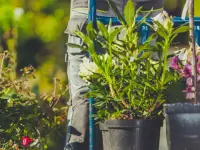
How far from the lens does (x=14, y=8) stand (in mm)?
8594

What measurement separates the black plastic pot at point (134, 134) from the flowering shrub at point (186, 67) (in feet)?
0.82

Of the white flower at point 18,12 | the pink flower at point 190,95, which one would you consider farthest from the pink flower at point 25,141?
the white flower at point 18,12

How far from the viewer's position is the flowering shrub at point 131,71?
4547 mm

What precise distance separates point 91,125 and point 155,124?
1.64 ft

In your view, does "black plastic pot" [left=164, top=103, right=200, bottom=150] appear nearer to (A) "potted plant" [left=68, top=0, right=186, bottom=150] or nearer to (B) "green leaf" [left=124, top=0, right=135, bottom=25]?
(A) "potted plant" [left=68, top=0, right=186, bottom=150]

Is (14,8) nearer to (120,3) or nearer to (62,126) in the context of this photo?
(62,126)

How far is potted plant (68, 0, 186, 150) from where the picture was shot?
4547mm

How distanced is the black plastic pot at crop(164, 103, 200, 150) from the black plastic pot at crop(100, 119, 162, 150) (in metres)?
0.26

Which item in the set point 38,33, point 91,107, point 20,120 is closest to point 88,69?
point 91,107

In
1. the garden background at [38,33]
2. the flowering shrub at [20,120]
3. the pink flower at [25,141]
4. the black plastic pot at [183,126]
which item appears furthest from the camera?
the garden background at [38,33]

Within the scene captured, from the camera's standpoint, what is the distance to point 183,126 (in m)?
4.27

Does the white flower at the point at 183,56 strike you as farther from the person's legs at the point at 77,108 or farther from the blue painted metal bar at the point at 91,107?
the person's legs at the point at 77,108

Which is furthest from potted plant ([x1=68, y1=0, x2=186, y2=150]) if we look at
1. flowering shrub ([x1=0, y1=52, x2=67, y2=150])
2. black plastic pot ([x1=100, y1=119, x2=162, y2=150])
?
flowering shrub ([x1=0, y1=52, x2=67, y2=150])

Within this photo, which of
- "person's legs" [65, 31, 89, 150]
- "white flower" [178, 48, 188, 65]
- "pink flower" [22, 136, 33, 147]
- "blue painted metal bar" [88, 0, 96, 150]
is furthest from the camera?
"pink flower" [22, 136, 33, 147]
